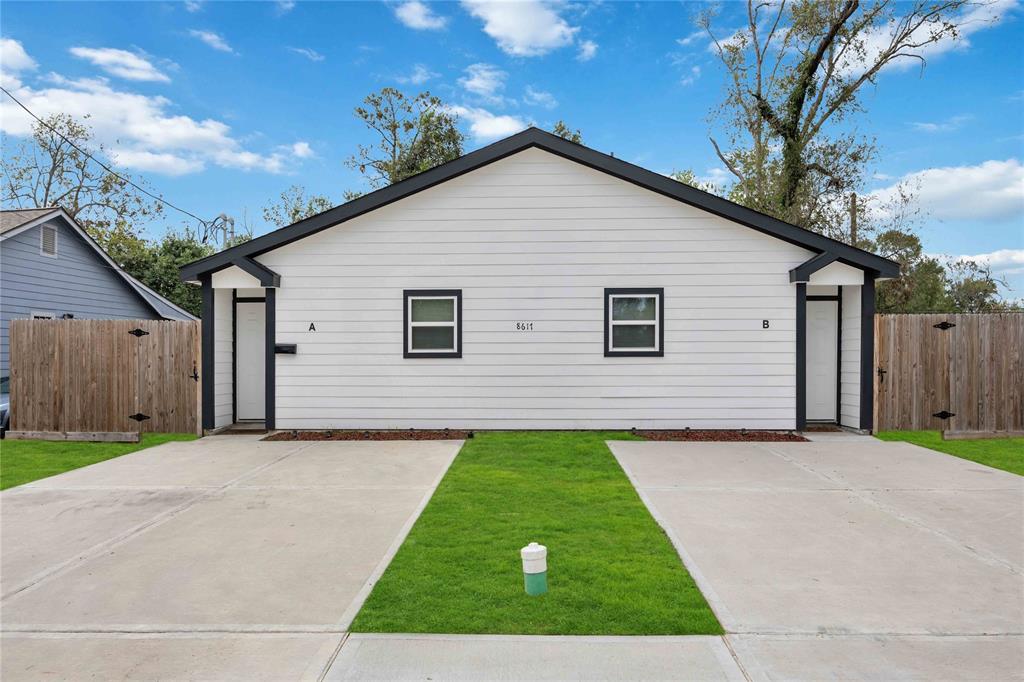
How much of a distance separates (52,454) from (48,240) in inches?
381

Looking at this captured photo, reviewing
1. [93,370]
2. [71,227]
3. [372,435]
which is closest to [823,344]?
[372,435]

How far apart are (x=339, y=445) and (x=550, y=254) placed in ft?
15.7

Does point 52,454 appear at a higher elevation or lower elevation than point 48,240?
lower

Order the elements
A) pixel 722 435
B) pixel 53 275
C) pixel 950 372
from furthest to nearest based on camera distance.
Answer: pixel 53 275, pixel 950 372, pixel 722 435

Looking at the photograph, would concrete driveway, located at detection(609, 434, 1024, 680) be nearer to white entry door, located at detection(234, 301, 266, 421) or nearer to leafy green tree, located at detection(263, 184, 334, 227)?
white entry door, located at detection(234, 301, 266, 421)

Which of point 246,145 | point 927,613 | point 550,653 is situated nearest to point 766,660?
point 550,653

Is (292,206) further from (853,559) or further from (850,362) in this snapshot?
(853,559)

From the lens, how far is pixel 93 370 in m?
9.96

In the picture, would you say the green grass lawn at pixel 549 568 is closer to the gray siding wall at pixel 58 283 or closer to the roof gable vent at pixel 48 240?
the gray siding wall at pixel 58 283

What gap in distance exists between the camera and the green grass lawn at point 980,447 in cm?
766

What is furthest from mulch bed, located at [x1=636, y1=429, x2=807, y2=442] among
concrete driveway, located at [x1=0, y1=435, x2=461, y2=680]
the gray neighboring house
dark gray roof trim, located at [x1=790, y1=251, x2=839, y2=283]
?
the gray neighboring house

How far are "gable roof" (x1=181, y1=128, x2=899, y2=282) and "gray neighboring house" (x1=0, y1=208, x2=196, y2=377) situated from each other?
25.5 feet

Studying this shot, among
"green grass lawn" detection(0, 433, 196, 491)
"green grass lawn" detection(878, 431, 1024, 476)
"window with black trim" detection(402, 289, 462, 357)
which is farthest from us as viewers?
"window with black trim" detection(402, 289, 462, 357)

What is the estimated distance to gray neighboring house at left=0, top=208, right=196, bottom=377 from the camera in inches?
543
